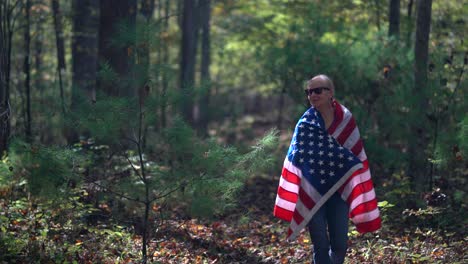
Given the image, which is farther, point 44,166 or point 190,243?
point 190,243

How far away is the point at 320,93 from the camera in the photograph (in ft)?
17.4

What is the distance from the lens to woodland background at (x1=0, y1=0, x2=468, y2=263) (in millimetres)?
5938

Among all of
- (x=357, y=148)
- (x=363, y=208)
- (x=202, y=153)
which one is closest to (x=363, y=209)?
(x=363, y=208)

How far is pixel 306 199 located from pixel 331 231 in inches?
14.6

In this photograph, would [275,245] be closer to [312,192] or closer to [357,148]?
[312,192]

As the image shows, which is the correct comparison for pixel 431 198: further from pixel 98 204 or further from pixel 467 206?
pixel 98 204

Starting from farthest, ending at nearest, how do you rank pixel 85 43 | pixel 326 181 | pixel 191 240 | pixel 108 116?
1. pixel 85 43
2. pixel 191 240
3. pixel 108 116
4. pixel 326 181

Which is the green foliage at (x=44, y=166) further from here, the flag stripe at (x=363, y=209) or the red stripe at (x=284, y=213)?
the flag stripe at (x=363, y=209)

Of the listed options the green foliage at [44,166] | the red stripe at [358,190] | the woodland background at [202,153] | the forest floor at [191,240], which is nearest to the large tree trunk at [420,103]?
the woodland background at [202,153]

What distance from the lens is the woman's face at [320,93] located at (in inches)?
208

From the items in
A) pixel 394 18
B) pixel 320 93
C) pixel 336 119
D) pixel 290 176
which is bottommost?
pixel 290 176

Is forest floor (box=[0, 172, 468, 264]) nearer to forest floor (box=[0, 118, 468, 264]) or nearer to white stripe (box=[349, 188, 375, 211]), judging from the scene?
forest floor (box=[0, 118, 468, 264])

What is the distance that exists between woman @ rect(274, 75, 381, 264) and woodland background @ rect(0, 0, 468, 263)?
730 millimetres

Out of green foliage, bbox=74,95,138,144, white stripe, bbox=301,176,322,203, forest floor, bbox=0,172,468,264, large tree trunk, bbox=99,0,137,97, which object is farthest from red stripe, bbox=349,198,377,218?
large tree trunk, bbox=99,0,137,97
